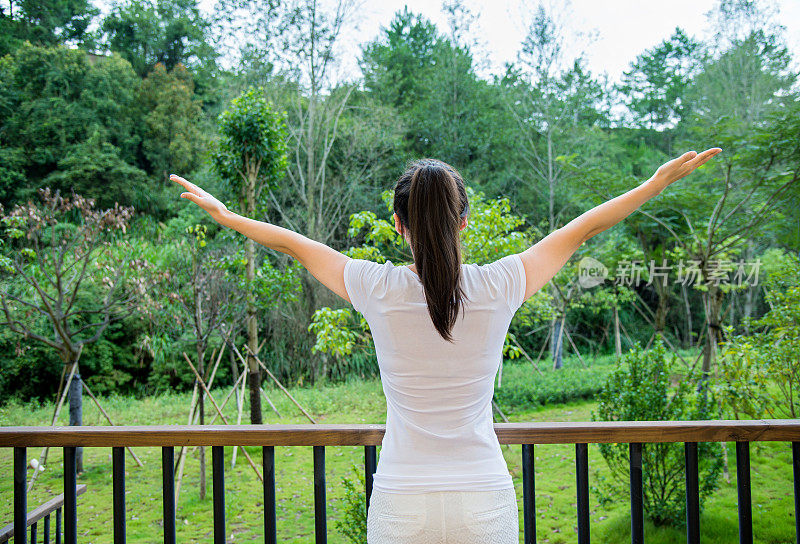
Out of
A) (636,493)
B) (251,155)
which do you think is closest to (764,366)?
(636,493)

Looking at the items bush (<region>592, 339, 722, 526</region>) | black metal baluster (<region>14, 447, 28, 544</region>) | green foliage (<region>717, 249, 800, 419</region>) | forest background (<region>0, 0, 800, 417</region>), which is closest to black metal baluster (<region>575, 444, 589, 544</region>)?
black metal baluster (<region>14, 447, 28, 544</region>)

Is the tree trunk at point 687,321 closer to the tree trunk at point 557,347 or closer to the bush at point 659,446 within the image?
the tree trunk at point 557,347

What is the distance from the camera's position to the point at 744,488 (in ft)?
4.25

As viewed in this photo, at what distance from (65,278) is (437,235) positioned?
6.42 meters

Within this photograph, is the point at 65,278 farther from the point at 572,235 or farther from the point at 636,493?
the point at 572,235

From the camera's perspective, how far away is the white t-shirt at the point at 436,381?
82 centimetres

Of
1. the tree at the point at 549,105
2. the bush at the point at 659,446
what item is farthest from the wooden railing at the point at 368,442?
the tree at the point at 549,105

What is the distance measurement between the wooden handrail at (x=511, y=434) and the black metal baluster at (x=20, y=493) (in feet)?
0.29

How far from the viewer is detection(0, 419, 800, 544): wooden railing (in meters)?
1.28

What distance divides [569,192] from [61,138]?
8.08 metres

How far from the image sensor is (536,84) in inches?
394

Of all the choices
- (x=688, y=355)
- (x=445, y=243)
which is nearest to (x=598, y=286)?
(x=688, y=355)

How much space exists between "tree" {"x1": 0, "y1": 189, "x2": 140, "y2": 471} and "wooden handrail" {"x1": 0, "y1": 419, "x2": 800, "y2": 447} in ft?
8.19

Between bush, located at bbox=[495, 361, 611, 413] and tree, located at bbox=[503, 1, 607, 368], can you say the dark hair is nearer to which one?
bush, located at bbox=[495, 361, 611, 413]
